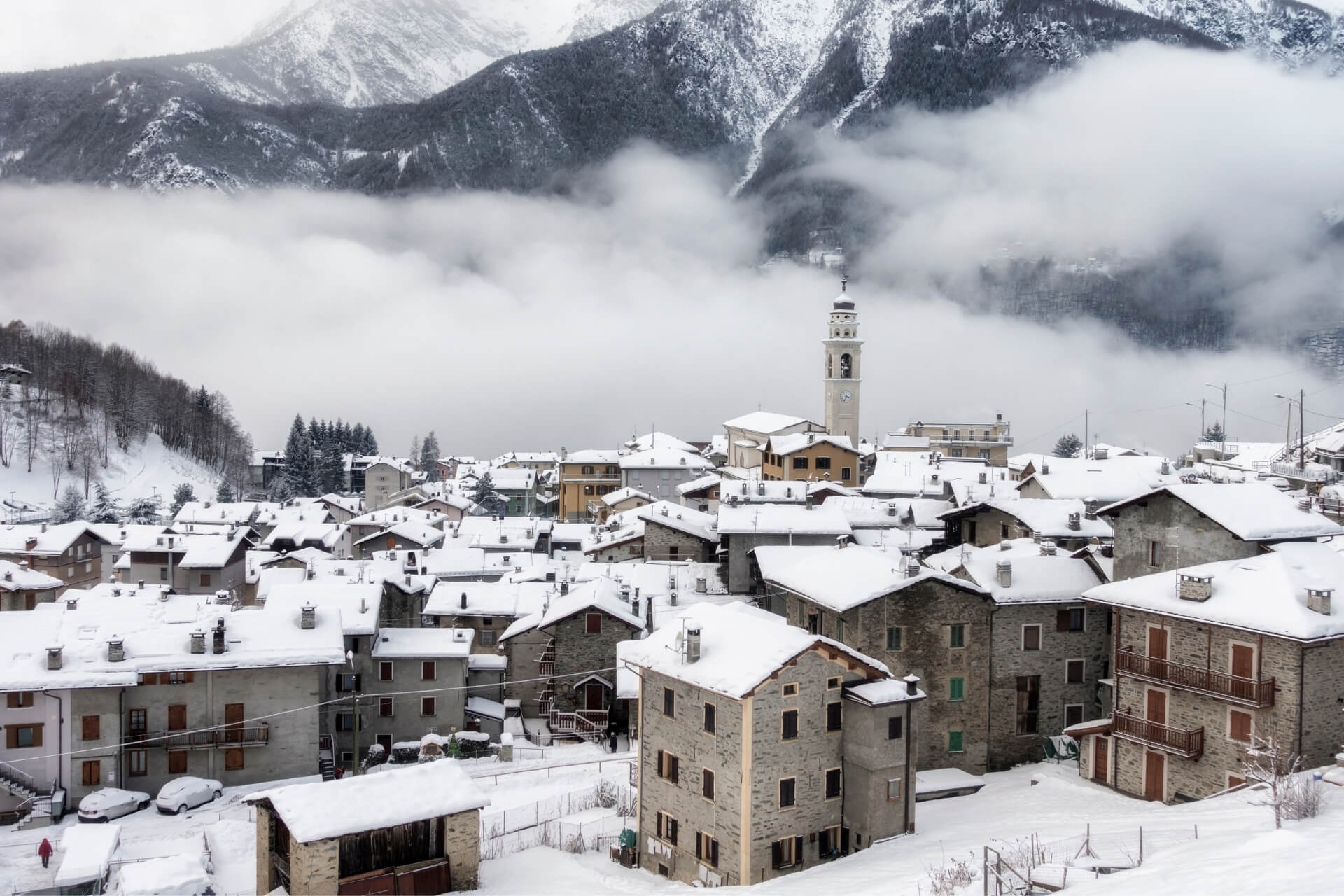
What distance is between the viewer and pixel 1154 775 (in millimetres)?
31766

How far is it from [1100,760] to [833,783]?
9592mm

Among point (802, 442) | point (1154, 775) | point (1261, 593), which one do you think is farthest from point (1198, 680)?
point (802, 442)

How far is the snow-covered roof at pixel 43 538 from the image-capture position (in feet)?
272

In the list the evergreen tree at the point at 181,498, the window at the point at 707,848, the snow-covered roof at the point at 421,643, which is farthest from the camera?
the evergreen tree at the point at 181,498

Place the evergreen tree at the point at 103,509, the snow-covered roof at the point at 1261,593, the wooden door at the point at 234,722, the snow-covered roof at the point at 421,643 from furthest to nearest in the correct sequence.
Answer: the evergreen tree at the point at 103,509 < the snow-covered roof at the point at 421,643 < the wooden door at the point at 234,722 < the snow-covered roof at the point at 1261,593

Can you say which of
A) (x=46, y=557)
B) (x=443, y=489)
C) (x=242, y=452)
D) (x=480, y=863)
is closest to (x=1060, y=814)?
(x=480, y=863)

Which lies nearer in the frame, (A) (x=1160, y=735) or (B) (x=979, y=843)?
(B) (x=979, y=843)

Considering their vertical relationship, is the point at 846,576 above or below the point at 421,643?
above

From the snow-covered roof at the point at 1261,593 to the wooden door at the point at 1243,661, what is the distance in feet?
2.34

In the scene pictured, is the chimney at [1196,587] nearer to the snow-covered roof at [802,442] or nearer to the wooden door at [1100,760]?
the wooden door at [1100,760]

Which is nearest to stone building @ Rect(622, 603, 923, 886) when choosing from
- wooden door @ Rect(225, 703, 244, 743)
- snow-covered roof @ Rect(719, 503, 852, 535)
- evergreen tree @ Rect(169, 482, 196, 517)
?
wooden door @ Rect(225, 703, 244, 743)

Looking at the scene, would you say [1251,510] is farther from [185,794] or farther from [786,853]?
[185,794]

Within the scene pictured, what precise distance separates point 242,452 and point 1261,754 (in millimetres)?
170264

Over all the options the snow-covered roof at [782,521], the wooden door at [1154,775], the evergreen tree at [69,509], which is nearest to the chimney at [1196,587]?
the wooden door at [1154,775]
